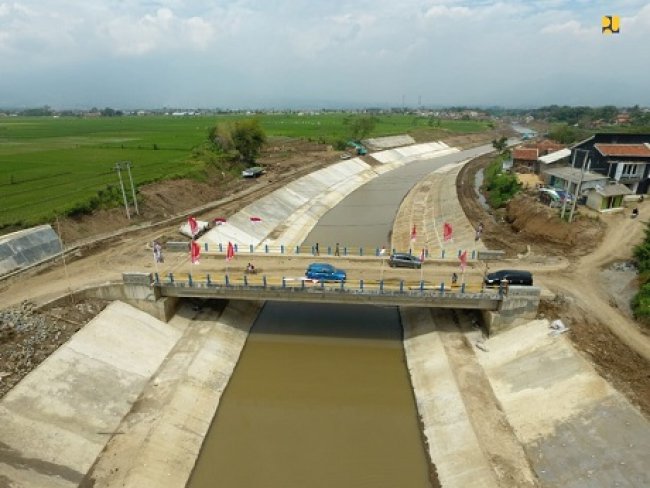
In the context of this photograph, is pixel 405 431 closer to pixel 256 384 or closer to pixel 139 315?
pixel 256 384

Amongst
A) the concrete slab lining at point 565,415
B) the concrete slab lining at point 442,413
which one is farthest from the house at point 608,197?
the concrete slab lining at point 442,413

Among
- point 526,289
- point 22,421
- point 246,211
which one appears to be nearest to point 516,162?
point 246,211

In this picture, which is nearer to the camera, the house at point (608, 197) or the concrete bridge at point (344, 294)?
the concrete bridge at point (344, 294)

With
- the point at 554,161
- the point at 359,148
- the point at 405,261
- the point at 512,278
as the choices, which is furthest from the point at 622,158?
the point at 359,148

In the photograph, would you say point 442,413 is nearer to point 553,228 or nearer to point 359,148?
point 553,228

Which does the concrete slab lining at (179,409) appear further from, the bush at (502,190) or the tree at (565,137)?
the tree at (565,137)

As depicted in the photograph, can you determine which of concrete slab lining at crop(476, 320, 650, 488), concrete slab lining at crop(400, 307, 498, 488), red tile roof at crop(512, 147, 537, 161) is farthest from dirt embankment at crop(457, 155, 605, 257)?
red tile roof at crop(512, 147, 537, 161)
